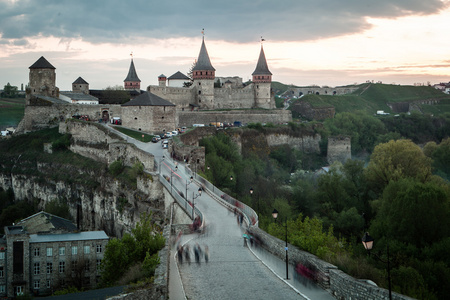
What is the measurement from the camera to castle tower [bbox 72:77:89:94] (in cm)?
7588

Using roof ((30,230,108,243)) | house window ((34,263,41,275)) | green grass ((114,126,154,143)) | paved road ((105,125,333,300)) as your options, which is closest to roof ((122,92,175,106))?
green grass ((114,126,154,143))

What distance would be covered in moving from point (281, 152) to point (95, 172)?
28.7m

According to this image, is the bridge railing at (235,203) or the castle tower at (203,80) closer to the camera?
the bridge railing at (235,203)

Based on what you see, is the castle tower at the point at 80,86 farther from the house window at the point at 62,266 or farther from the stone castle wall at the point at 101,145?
the house window at the point at 62,266

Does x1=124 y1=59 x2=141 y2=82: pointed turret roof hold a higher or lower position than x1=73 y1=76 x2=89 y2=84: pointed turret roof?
higher

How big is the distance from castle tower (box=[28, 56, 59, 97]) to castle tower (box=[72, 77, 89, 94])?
8306 mm

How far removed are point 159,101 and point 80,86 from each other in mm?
24632

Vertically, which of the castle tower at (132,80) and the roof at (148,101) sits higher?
the castle tower at (132,80)

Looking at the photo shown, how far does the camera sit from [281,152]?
72.4 metres

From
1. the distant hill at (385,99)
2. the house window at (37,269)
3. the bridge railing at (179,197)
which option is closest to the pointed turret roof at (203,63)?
the distant hill at (385,99)

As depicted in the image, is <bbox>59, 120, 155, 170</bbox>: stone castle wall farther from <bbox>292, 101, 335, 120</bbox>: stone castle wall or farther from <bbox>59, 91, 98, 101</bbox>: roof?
<bbox>292, 101, 335, 120</bbox>: stone castle wall

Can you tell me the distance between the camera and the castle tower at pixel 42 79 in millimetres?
66938

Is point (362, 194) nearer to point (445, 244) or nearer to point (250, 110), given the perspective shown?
point (445, 244)

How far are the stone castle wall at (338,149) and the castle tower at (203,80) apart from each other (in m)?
17.3
